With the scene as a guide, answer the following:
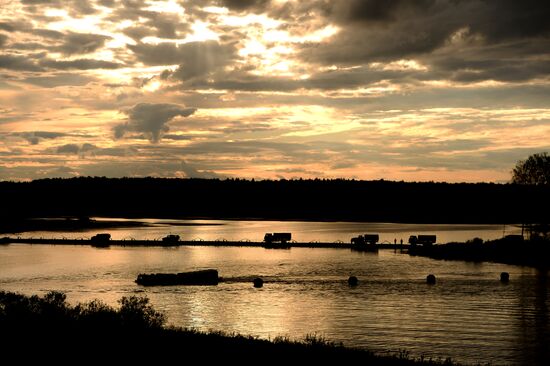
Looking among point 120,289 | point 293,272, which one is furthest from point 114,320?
point 293,272

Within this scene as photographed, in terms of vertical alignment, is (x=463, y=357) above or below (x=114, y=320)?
below

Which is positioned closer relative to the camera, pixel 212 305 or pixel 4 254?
pixel 212 305

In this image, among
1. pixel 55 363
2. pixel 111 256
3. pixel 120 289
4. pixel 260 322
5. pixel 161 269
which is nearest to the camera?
pixel 55 363

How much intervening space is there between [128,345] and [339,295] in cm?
5586

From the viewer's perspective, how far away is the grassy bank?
45625 mm

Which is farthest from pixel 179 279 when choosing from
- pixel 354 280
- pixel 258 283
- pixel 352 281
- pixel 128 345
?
pixel 128 345

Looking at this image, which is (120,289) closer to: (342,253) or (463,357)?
(463,357)

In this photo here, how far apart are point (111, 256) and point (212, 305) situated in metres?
77.7

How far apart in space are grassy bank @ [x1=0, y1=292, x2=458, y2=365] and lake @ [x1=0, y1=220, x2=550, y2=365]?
14.9 m

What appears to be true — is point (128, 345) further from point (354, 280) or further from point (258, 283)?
point (354, 280)

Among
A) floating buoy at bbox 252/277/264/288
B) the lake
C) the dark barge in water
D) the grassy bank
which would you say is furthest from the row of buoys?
the grassy bank

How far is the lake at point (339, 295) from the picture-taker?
67.8 meters

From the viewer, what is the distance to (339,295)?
99.5 metres

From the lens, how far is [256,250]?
591ft
